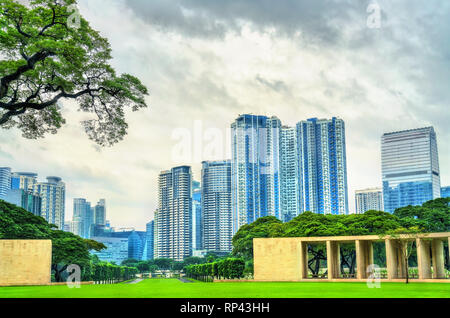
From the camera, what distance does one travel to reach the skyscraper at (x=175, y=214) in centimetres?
17925

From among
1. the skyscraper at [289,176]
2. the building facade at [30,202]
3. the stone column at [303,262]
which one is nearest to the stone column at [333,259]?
the stone column at [303,262]

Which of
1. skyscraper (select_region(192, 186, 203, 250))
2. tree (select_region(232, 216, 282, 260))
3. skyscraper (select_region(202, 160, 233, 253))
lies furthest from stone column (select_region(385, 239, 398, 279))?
skyscraper (select_region(192, 186, 203, 250))

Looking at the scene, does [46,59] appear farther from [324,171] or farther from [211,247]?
[211,247]

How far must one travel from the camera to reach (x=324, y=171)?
137125mm

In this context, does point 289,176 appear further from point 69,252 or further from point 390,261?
point 390,261

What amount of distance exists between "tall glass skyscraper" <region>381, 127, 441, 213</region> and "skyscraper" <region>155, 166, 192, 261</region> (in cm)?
7324

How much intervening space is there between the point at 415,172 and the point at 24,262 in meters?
179

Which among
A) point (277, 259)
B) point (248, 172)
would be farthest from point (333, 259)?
point (248, 172)

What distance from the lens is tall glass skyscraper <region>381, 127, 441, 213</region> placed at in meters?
190

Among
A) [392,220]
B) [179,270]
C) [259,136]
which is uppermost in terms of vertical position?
[259,136]

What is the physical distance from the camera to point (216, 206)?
172 metres

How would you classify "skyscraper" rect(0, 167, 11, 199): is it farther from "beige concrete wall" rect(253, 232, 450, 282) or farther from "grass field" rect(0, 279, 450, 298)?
"grass field" rect(0, 279, 450, 298)

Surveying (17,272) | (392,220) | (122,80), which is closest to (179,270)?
(392,220)
